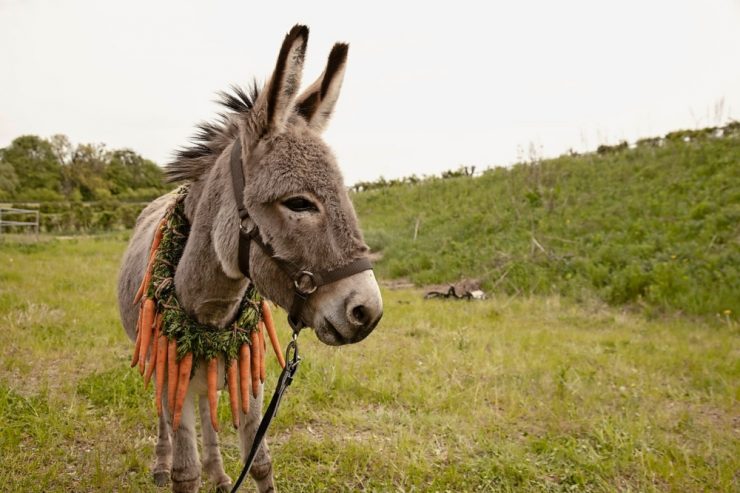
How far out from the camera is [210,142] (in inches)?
92.8

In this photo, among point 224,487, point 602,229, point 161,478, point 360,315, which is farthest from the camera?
point 602,229

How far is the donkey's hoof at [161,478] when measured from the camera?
309 cm

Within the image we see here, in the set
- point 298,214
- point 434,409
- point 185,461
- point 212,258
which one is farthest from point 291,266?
point 434,409

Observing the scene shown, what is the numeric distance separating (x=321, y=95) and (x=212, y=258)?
3.13 ft

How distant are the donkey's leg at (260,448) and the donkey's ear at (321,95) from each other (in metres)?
1.58

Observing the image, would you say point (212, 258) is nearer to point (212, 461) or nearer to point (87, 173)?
point (212, 461)

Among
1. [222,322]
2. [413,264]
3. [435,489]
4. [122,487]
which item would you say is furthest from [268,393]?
[413,264]

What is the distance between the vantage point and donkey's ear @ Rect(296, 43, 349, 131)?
6.90 feet

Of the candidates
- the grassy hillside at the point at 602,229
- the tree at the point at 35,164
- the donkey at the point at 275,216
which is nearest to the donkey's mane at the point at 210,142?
the donkey at the point at 275,216

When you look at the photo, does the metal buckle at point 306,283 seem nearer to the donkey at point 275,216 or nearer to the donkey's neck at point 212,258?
the donkey at point 275,216

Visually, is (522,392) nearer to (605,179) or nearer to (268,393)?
(268,393)

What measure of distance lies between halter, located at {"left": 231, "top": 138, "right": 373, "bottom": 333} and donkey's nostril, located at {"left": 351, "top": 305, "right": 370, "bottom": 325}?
134 millimetres

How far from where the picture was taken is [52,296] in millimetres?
7375

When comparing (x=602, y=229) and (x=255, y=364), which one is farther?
(x=602, y=229)
